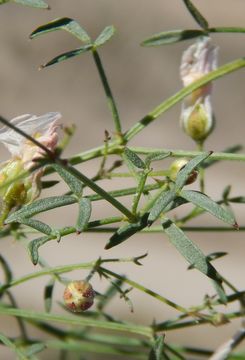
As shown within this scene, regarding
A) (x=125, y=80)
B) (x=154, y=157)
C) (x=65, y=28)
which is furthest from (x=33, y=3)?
(x=125, y=80)

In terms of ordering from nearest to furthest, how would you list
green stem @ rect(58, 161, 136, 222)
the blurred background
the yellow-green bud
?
green stem @ rect(58, 161, 136, 222) → the yellow-green bud → the blurred background

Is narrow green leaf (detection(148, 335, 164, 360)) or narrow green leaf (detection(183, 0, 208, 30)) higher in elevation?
narrow green leaf (detection(183, 0, 208, 30))

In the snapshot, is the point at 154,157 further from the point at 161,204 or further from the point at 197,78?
the point at 197,78

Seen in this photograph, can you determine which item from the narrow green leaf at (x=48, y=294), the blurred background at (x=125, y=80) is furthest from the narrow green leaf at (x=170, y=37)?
the blurred background at (x=125, y=80)

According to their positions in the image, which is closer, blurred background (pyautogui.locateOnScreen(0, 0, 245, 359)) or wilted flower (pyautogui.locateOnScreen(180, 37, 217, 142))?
wilted flower (pyautogui.locateOnScreen(180, 37, 217, 142))

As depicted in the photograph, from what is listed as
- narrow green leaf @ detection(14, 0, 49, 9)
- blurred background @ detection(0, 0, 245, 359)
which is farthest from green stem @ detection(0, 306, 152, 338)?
blurred background @ detection(0, 0, 245, 359)

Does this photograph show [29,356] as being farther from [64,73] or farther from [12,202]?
[64,73]

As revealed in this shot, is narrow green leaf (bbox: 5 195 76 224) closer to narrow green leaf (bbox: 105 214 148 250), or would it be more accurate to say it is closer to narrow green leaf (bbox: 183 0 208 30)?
narrow green leaf (bbox: 105 214 148 250)
